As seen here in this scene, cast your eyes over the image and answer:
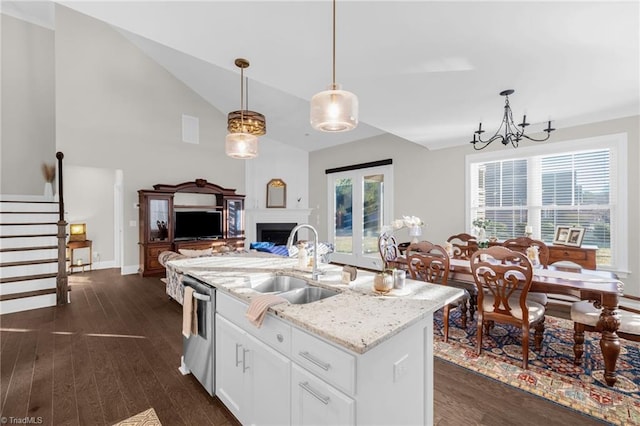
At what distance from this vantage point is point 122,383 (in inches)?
90.0

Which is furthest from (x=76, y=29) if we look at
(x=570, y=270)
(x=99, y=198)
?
(x=570, y=270)

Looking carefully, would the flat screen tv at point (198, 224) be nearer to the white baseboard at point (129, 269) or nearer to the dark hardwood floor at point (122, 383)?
the white baseboard at point (129, 269)

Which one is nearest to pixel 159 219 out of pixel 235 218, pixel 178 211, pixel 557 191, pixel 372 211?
pixel 178 211

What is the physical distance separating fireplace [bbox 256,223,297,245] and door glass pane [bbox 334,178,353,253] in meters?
1.39

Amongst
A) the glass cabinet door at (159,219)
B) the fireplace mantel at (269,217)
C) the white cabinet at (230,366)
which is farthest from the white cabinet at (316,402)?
the fireplace mantel at (269,217)

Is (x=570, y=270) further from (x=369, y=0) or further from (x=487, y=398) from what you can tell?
(x=369, y=0)

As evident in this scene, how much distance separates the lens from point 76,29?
5.72 meters

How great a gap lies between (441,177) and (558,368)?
3.72 m

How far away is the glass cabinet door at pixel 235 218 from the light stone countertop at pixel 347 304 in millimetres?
4909

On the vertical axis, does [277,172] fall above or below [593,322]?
above

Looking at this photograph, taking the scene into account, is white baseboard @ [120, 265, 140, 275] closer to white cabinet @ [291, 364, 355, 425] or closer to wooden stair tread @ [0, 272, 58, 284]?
wooden stair tread @ [0, 272, 58, 284]

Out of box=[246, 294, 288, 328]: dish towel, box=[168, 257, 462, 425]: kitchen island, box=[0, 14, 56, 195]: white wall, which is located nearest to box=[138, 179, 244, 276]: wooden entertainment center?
box=[0, 14, 56, 195]: white wall

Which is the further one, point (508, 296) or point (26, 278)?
point (26, 278)

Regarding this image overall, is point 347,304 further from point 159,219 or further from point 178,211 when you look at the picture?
point 178,211
